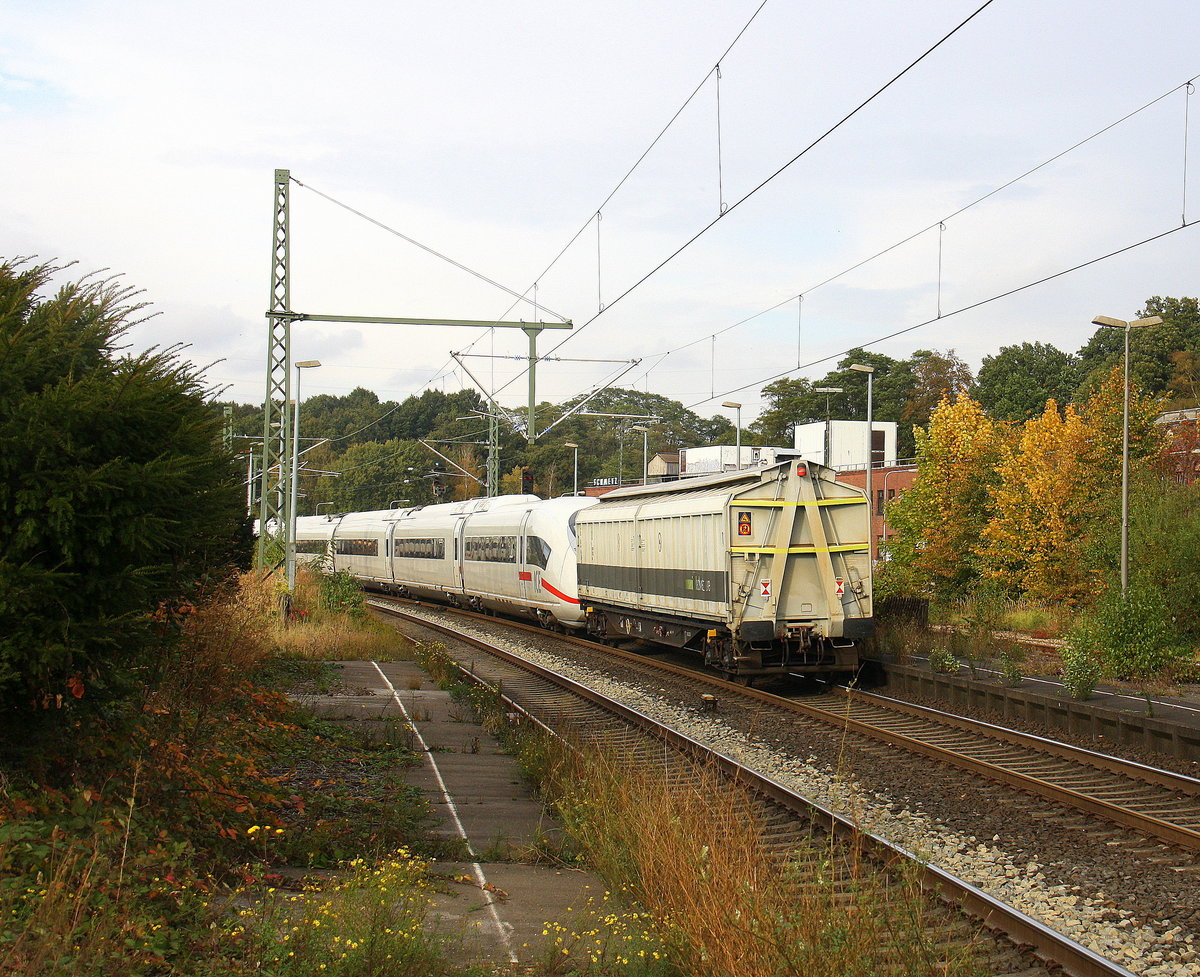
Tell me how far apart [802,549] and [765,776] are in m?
6.16

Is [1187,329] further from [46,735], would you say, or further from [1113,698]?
[46,735]

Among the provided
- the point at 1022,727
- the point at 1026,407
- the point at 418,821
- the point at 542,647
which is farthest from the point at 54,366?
the point at 1026,407

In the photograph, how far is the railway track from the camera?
5856 millimetres

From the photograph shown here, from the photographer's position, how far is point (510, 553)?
27078mm

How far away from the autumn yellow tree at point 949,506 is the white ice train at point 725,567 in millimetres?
12739

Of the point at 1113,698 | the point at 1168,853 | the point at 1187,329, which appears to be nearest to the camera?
the point at 1168,853

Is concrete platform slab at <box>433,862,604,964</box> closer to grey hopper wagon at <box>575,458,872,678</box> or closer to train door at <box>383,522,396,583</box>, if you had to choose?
grey hopper wagon at <box>575,458,872,678</box>

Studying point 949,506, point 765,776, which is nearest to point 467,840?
point 765,776

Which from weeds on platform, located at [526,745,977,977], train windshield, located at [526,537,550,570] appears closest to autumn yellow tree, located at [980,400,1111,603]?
train windshield, located at [526,537,550,570]

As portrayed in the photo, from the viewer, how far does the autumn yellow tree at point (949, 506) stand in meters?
32.9

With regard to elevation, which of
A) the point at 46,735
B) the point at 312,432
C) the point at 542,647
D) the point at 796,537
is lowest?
the point at 542,647

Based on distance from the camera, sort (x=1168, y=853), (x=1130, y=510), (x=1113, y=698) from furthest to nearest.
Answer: (x=1130, y=510) < (x=1113, y=698) < (x=1168, y=853)

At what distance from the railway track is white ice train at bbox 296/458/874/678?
0.72m

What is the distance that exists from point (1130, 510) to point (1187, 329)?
58.3 metres
